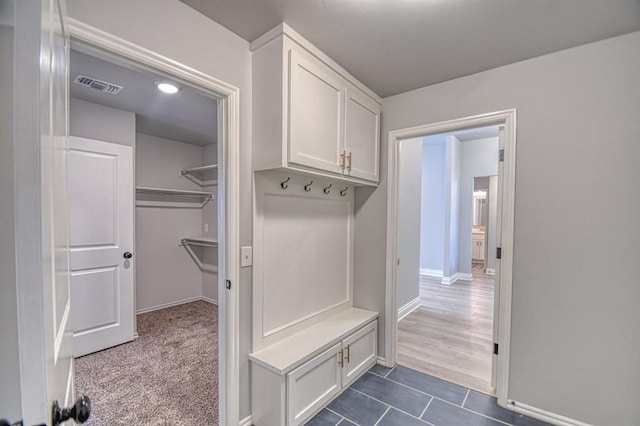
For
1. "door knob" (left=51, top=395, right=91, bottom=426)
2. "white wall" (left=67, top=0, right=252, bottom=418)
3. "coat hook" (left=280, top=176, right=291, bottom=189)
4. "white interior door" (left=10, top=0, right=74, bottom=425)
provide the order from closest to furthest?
"white interior door" (left=10, top=0, right=74, bottom=425), "door knob" (left=51, top=395, right=91, bottom=426), "white wall" (left=67, top=0, right=252, bottom=418), "coat hook" (left=280, top=176, right=291, bottom=189)

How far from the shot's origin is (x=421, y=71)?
85.7 inches

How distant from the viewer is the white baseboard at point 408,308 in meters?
3.89

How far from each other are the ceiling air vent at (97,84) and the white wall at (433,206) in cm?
537

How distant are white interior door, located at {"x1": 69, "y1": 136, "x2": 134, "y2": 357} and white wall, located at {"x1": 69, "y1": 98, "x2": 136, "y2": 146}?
13 cm

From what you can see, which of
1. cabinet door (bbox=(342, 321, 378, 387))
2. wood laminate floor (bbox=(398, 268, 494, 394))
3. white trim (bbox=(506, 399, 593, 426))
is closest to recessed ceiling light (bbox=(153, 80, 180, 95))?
cabinet door (bbox=(342, 321, 378, 387))

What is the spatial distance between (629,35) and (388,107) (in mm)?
1538

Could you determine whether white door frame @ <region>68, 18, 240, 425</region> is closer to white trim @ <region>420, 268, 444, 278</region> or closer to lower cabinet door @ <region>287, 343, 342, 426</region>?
lower cabinet door @ <region>287, 343, 342, 426</region>

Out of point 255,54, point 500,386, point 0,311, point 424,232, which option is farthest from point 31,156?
point 424,232

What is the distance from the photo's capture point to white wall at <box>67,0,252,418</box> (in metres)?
1.28

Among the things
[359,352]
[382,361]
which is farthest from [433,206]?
[359,352]

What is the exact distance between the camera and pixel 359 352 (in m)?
2.41

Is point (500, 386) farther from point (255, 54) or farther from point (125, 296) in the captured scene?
point (125, 296)

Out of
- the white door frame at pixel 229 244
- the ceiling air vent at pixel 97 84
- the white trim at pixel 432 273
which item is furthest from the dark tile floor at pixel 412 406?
the white trim at pixel 432 273

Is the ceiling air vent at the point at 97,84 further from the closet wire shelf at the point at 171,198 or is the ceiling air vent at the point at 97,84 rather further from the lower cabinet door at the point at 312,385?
the lower cabinet door at the point at 312,385
